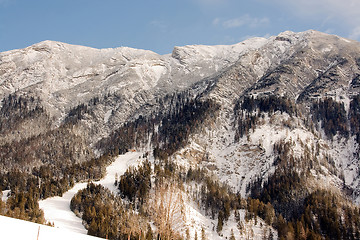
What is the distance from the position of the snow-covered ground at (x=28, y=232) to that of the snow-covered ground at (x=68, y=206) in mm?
53474

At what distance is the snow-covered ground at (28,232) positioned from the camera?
42.5ft

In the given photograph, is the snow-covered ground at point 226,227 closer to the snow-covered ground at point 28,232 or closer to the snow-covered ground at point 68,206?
the snow-covered ground at point 68,206

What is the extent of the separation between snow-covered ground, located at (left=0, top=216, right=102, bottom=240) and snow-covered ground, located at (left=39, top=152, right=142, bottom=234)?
2105 inches

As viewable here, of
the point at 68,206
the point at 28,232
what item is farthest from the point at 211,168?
the point at 28,232

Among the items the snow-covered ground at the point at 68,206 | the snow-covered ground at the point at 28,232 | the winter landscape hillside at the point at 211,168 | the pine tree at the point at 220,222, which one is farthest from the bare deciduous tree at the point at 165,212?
the pine tree at the point at 220,222

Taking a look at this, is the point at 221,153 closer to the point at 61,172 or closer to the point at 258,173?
the point at 258,173

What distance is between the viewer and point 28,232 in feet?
→ 43.6

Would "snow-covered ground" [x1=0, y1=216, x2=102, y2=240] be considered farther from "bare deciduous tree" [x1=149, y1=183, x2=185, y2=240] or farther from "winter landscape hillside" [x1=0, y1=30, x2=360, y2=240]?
"winter landscape hillside" [x1=0, y1=30, x2=360, y2=240]

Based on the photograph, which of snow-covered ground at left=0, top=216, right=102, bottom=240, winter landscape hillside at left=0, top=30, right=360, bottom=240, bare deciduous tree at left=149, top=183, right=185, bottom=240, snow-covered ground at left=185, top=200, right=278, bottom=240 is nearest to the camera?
snow-covered ground at left=0, top=216, right=102, bottom=240

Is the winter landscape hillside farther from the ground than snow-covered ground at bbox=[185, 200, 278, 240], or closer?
farther from the ground

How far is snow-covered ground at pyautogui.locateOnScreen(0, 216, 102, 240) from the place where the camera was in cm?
1296

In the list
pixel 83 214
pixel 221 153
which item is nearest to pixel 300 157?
pixel 221 153

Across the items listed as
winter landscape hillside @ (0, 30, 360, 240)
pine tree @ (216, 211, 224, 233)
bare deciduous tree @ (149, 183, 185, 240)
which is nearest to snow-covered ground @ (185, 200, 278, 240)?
winter landscape hillside @ (0, 30, 360, 240)

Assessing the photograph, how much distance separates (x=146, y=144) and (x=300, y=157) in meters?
79.3
